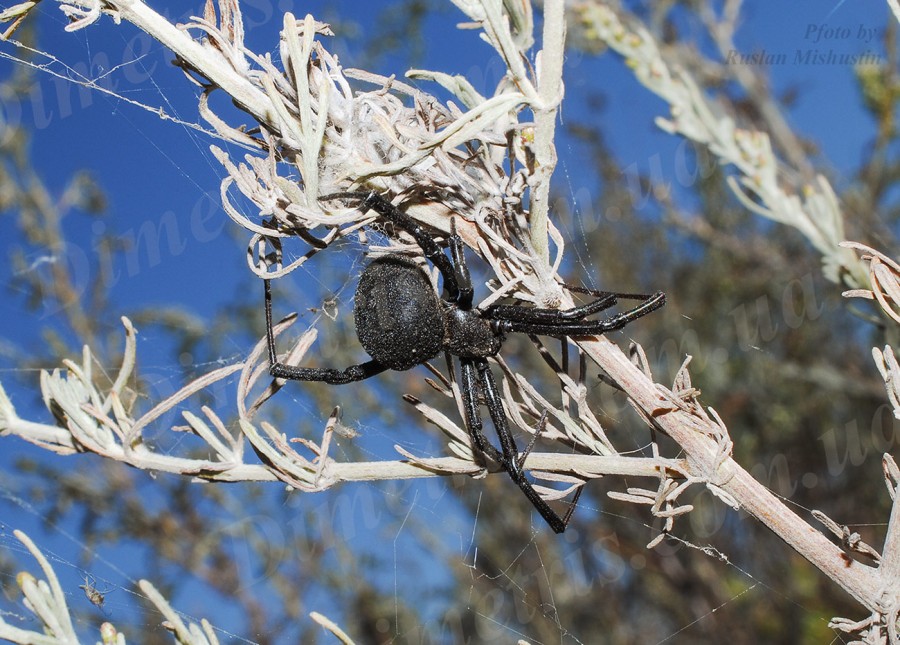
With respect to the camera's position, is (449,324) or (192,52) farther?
(449,324)

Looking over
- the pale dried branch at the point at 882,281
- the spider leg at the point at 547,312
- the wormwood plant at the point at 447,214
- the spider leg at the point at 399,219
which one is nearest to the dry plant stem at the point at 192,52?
the wormwood plant at the point at 447,214

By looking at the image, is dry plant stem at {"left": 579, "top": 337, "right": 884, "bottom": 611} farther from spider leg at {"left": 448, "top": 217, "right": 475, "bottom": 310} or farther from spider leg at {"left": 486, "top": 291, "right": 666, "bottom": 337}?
spider leg at {"left": 448, "top": 217, "right": 475, "bottom": 310}

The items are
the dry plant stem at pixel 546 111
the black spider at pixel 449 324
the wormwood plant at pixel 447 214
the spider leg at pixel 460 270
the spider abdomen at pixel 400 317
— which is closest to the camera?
the dry plant stem at pixel 546 111

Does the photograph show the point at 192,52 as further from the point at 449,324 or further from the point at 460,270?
the point at 449,324

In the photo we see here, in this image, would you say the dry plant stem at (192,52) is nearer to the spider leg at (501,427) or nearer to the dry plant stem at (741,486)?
the dry plant stem at (741,486)

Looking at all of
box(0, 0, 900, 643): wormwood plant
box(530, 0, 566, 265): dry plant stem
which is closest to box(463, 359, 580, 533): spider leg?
box(0, 0, 900, 643): wormwood plant

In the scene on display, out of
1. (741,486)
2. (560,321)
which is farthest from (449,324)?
(741,486)

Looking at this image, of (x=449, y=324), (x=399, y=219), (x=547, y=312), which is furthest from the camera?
(x=449, y=324)

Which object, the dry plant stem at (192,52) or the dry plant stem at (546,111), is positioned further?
the dry plant stem at (192,52)

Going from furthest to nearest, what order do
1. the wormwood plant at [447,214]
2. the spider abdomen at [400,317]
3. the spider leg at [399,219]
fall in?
the spider abdomen at [400,317]
the spider leg at [399,219]
the wormwood plant at [447,214]
